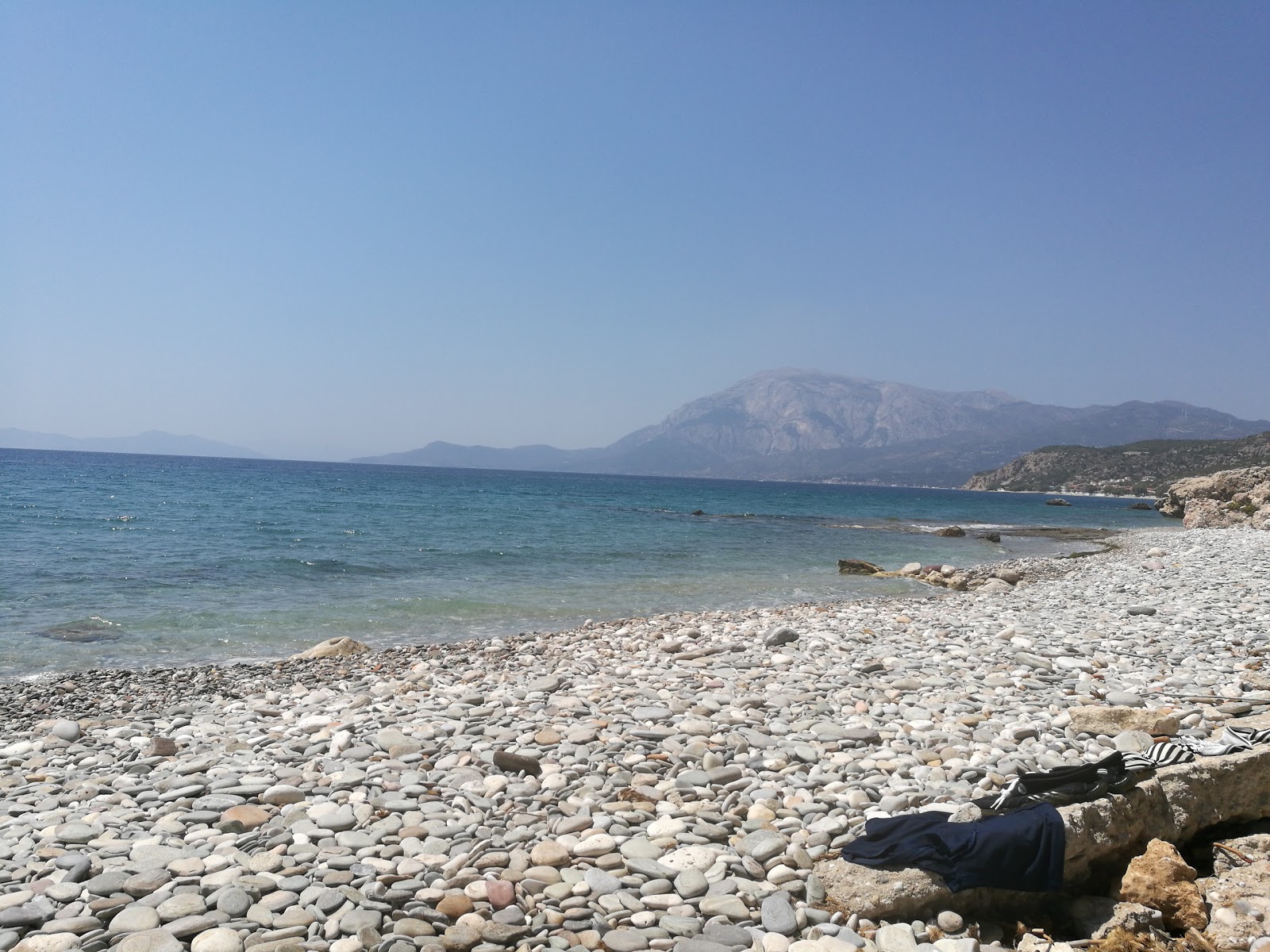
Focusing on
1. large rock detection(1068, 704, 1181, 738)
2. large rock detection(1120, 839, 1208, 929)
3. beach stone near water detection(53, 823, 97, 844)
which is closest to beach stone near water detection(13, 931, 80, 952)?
beach stone near water detection(53, 823, 97, 844)

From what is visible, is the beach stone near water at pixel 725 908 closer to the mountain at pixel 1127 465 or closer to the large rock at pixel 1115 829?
the large rock at pixel 1115 829

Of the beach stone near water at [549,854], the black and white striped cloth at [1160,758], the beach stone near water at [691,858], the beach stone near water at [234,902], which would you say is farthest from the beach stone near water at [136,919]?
the black and white striped cloth at [1160,758]

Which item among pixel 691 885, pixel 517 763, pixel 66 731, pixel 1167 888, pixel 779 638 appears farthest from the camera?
pixel 779 638

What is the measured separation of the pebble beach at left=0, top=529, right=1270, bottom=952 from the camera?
4.05 metres

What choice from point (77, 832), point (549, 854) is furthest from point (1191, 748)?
point (77, 832)

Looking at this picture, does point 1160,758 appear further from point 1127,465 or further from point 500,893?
point 1127,465

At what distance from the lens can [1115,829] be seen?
4680mm

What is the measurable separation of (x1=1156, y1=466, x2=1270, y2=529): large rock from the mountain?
188 ft

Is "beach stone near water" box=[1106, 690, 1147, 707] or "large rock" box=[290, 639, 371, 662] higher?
"beach stone near water" box=[1106, 690, 1147, 707]

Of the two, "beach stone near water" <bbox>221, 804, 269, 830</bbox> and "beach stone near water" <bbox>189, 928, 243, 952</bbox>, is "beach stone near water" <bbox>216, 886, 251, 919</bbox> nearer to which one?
"beach stone near water" <bbox>189, 928, 243, 952</bbox>

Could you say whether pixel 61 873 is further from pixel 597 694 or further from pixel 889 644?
pixel 889 644

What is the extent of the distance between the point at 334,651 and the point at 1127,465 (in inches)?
6636

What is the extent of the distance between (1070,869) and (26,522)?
36144 mm

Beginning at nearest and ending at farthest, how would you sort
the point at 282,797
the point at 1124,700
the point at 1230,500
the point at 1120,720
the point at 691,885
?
the point at 691,885
the point at 282,797
the point at 1120,720
the point at 1124,700
the point at 1230,500
